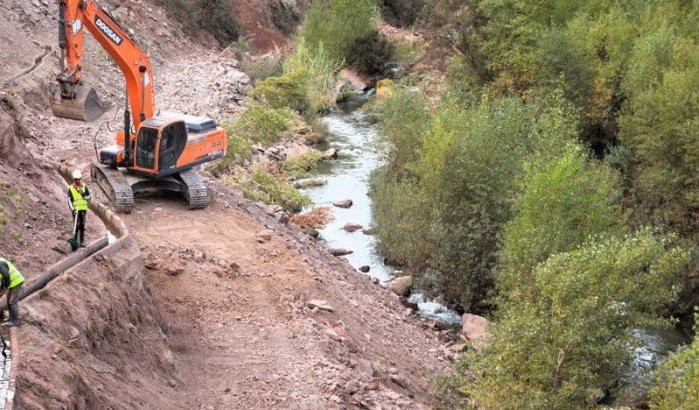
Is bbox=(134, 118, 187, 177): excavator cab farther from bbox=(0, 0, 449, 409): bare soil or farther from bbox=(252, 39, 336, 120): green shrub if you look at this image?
bbox=(252, 39, 336, 120): green shrub

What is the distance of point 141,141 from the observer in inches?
895

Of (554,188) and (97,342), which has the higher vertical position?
(554,188)

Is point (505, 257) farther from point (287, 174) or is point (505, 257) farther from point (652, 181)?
point (287, 174)

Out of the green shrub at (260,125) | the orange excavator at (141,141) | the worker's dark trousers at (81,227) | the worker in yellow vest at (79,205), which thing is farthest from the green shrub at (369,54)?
the worker's dark trousers at (81,227)

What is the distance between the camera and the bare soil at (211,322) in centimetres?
1368

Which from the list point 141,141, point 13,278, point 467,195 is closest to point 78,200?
point 13,278

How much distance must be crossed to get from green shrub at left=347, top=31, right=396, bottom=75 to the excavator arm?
36331mm

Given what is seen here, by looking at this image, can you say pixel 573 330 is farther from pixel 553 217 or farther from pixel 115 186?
pixel 115 186

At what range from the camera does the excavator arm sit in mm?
18734

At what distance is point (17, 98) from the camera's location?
2988cm

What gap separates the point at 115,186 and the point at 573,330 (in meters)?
11.9

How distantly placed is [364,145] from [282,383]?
26.4 meters

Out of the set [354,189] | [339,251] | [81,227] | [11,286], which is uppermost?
[11,286]

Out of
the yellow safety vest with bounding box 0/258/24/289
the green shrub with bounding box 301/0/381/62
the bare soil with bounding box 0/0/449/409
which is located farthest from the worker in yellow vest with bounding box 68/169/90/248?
the green shrub with bounding box 301/0/381/62
